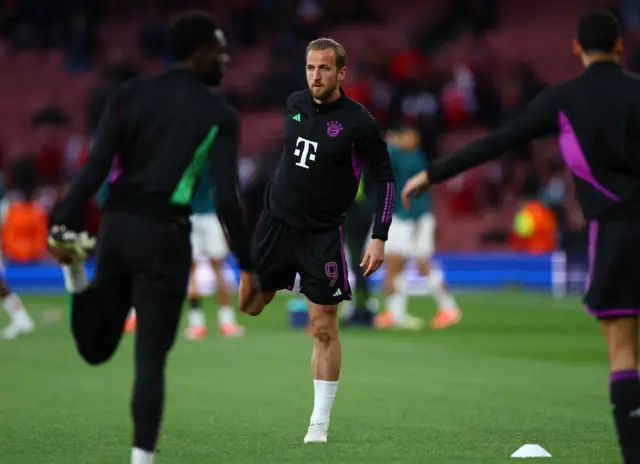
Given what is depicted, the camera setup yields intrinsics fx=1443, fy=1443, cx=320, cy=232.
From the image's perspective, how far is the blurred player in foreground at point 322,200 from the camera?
928 centimetres

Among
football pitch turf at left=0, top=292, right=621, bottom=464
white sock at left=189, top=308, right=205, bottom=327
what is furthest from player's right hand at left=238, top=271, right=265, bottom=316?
white sock at left=189, top=308, right=205, bottom=327

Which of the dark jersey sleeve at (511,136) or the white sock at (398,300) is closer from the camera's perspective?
the dark jersey sleeve at (511,136)

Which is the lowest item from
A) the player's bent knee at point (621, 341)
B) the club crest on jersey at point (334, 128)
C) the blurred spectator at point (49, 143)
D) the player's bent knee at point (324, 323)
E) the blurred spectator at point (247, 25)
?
the player's bent knee at point (621, 341)

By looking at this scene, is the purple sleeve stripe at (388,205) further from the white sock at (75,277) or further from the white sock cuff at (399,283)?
the white sock cuff at (399,283)

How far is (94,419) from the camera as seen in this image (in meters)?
10.4

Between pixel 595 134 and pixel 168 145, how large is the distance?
215 cm

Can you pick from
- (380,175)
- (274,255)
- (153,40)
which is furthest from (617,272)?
(153,40)

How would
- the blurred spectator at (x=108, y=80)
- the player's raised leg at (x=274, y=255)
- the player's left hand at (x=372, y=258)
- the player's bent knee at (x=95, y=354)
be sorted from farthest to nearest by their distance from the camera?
the blurred spectator at (x=108, y=80), the player's raised leg at (x=274, y=255), the player's left hand at (x=372, y=258), the player's bent knee at (x=95, y=354)

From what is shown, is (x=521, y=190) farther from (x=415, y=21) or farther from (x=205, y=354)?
(x=205, y=354)

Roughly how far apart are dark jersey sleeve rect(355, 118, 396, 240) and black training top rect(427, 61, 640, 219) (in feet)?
6.34

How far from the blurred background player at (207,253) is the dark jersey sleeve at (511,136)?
35.9ft

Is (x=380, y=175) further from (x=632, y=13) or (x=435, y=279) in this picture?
(x=632, y=13)

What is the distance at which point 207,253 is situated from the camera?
62.1 ft

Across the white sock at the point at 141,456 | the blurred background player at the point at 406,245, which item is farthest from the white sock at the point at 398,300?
the white sock at the point at 141,456
